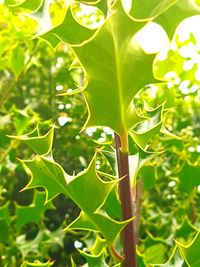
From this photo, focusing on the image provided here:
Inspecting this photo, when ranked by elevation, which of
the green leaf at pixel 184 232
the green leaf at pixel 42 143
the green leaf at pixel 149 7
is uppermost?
the green leaf at pixel 149 7

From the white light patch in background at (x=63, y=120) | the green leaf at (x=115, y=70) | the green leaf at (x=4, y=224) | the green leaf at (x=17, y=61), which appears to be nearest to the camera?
the green leaf at (x=115, y=70)

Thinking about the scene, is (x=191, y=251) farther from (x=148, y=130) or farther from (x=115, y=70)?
(x=115, y=70)

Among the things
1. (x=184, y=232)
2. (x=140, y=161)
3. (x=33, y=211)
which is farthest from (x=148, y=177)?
(x=140, y=161)

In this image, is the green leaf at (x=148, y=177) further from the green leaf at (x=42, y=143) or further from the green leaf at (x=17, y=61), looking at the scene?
the green leaf at (x=42, y=143)

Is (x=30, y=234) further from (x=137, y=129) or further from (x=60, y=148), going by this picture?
(x=137, y=129)

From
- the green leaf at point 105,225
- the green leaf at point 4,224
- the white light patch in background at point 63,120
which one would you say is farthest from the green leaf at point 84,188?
the white light patch in background at point 63,120

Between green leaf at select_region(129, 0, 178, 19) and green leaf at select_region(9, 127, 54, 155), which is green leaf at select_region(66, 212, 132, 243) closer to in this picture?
green leaf at select_region(9, 127, 54, 155)
